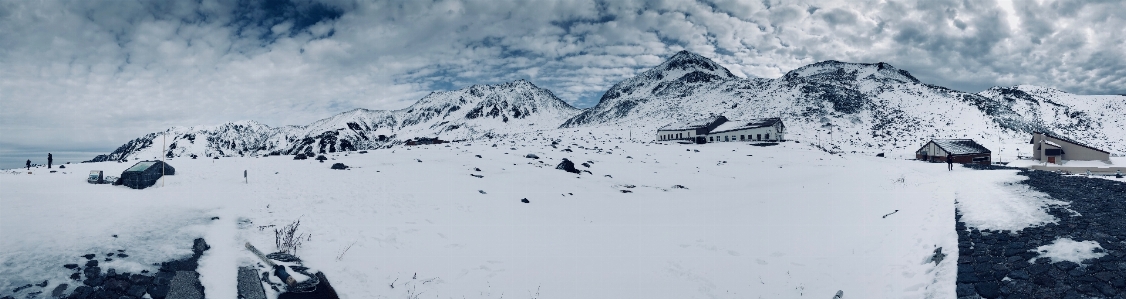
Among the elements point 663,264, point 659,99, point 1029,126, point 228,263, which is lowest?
point 663,264

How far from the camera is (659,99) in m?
144

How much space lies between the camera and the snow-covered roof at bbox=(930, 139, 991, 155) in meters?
45.1

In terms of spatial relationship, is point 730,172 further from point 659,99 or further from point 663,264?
point 659,99

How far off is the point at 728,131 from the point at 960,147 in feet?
94.6

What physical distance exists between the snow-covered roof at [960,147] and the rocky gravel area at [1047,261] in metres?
39.7

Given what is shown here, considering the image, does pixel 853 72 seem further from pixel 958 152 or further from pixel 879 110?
pixel 958 152

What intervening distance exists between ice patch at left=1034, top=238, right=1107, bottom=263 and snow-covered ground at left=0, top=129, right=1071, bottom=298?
157 centimetres

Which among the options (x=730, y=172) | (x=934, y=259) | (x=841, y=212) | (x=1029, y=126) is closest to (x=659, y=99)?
(x=1029, y=126)

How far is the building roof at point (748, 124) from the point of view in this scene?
214 ft

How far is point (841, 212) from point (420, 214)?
17.3 meters

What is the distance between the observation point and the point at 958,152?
1778 inches

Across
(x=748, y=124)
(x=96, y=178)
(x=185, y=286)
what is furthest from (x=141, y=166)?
(x=748, y=124)

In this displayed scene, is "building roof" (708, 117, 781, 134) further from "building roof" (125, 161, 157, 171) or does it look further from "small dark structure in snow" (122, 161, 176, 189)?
"building roof" (125, 161, 157, 171)

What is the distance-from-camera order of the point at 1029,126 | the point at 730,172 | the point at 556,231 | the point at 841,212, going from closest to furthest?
the point at 556,231
the point at 841,212
the point at 730,172
the point at 1029,126
